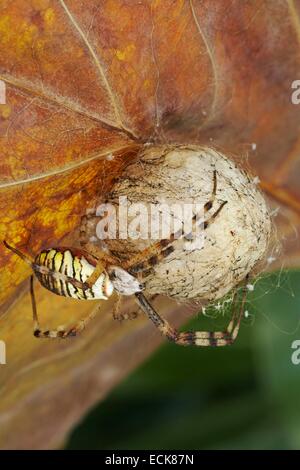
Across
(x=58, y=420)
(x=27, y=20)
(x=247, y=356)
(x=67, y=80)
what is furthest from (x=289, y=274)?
(x=27, y=20)

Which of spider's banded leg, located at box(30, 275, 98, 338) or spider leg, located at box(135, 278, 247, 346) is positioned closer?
spider's banded leg, located at box(30, 275, 98, 338)

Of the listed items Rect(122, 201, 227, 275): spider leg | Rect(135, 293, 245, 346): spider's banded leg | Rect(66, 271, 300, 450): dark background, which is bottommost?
Rect(66, 271, 300, 450): dark background

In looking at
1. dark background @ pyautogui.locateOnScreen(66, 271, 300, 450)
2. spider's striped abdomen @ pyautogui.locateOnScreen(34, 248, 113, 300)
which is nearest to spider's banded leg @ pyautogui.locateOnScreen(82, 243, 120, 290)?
spider's striped abdomen @ pyautogui.locateOnScreen(34, 248, 113, 300)

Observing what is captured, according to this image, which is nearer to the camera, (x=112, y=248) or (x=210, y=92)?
(x=210, y=92)

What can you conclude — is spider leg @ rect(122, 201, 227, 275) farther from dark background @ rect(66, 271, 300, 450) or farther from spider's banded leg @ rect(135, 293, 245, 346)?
dark background @ rect(66, 271, 300, 450)

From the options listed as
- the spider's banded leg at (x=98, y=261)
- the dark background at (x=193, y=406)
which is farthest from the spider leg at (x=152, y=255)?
the dark background at (x=193, y=406)

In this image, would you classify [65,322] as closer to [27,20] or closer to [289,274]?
[289,274]
